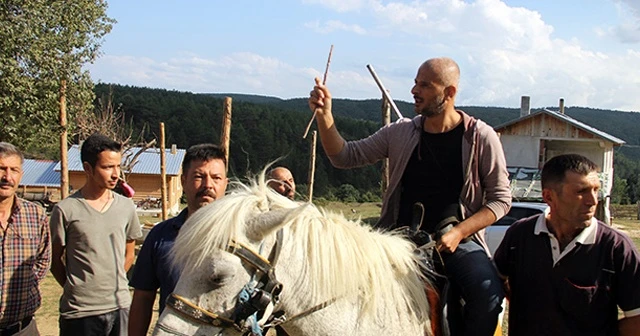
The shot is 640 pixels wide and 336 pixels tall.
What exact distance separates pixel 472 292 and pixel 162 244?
1623mm

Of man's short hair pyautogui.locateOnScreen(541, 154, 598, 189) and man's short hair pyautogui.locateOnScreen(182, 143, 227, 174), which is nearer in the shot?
man's short hair pyautogui.locateOnScreen(541, 154, 598, 189)

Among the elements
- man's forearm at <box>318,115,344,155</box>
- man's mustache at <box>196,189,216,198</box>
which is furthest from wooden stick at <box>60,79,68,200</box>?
man's forearm at <box>318,115,344,155</box>

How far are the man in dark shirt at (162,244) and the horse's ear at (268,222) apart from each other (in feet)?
2.35

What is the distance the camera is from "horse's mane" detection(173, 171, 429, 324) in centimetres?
200

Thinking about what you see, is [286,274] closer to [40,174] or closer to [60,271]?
[60,271]

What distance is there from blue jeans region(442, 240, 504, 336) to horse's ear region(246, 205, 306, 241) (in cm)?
97

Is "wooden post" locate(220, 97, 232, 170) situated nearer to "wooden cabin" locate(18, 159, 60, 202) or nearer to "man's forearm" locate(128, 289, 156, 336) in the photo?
"man's forearm" locate(128, 289, 156, 336)

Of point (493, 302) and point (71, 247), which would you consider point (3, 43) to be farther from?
point (493, 302)

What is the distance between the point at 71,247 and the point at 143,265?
1322 mm

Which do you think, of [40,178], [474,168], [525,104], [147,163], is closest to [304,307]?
[474,168]

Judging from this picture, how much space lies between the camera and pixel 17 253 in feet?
10.4

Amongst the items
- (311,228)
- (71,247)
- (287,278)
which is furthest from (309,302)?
(71,247)

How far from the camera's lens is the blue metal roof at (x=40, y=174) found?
37.2 metres

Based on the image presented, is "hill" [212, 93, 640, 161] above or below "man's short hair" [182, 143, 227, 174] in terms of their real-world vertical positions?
above
